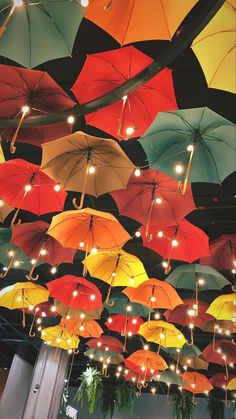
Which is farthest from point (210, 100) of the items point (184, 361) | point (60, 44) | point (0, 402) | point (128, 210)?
point (0, 402)

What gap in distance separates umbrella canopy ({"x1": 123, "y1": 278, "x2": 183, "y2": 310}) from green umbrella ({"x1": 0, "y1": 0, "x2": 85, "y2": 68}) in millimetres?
3231

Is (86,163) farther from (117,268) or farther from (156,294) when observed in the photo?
(156,294)

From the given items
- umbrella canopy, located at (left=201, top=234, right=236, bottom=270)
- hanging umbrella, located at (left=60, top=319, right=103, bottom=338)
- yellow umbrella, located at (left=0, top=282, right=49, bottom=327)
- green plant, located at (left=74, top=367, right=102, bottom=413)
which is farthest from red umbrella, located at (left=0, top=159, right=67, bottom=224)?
green plant, located at (left=74, top=367, right=102, bottom=413)

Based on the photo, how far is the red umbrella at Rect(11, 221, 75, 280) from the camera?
4.87m

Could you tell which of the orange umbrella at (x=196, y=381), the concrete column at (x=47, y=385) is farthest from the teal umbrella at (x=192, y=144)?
the concrete column at (x=47, y=385)

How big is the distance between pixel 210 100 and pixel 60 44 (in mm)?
1784

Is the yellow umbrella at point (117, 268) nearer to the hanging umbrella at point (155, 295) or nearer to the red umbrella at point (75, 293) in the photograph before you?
the hanging umbrella at point (155, 295)

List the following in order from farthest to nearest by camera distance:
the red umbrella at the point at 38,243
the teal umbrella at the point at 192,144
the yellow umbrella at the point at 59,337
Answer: the yellow umbrella at the point at 59,337 < the red umbrella at the point at 38,243 < the teal umbrella at the point at 192,144

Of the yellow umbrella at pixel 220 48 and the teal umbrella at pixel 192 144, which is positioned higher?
the yellow umbrella at pixel 220 48

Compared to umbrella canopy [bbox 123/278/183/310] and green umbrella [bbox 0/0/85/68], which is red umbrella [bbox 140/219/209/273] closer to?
umbrella canopy [bbox 123/278/183/310]

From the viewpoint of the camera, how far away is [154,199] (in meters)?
3.95

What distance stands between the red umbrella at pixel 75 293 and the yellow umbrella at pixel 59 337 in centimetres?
147

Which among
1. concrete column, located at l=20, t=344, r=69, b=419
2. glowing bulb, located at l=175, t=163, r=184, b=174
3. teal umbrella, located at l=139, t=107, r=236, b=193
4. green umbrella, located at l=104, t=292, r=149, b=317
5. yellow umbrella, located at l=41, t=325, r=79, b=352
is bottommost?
concrete column, located at l=20, t=344, r=69, b=419

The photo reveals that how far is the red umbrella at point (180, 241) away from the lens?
4.43m
